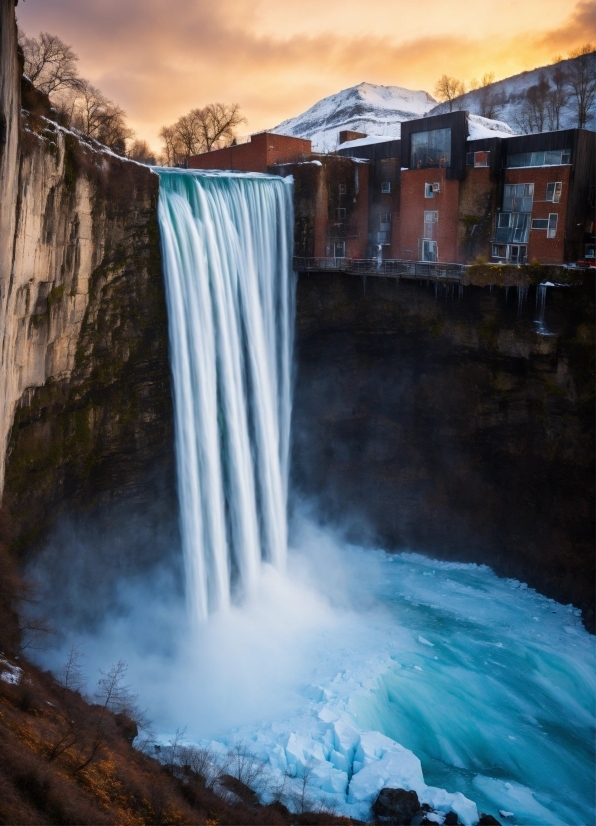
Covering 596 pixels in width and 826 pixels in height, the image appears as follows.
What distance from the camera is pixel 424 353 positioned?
1185 inches

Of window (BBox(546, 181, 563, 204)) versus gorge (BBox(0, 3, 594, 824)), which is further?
window (BBox(546, 181, 563, 204))

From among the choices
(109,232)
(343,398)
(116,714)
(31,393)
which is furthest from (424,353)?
(116,714)

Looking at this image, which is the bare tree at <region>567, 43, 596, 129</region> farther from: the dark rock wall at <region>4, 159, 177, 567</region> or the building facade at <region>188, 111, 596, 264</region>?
the dark rock wall at <region>4, 159, 177, 567</region>

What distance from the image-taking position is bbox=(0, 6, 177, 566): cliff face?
1817 cm

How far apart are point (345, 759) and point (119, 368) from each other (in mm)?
14942

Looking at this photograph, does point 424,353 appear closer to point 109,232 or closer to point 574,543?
point 574,543

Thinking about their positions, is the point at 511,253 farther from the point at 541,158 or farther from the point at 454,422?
the point at 454,422

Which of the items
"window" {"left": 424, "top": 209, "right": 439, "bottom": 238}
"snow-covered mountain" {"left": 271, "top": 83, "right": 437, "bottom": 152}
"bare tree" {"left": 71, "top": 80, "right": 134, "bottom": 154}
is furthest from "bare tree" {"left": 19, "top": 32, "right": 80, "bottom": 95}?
"snow-covered mountain" {"left": 271, "top": 83, "right": 437, "bottom": 152}

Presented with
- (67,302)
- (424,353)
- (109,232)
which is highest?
(109,232)

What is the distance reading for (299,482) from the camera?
107 ft

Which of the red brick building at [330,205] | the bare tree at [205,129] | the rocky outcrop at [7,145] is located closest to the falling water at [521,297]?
the red brick building at [330,205]

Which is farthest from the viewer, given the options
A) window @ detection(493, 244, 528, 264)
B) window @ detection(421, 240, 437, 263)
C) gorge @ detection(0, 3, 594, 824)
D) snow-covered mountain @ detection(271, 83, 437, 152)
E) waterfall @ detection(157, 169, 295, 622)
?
snow-covered mountain @ detection(271, 83, 437, 152)

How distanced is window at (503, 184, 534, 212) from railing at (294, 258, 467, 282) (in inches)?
215

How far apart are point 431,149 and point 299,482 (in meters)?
17.2
